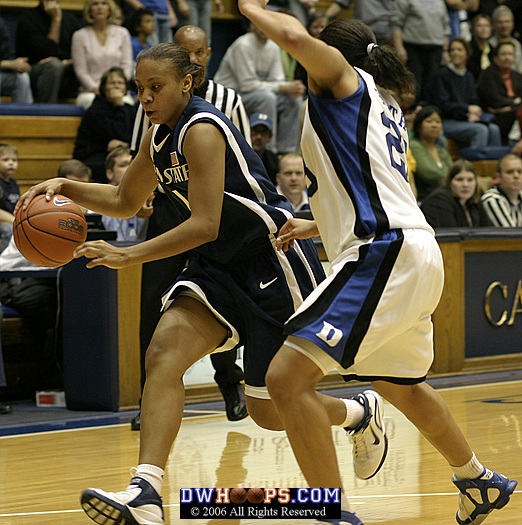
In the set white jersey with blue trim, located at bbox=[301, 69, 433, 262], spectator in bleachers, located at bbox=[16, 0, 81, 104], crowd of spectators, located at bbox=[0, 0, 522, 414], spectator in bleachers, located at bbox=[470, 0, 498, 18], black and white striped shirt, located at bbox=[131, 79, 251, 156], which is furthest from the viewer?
spectator in bleachers, located at bbox=[470, 0, 498, 18]

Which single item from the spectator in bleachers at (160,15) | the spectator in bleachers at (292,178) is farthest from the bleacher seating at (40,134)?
the spectator in bleachers at (292,178)

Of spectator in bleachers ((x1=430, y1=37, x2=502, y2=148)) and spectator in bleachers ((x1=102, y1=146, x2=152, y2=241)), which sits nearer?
spectator in bleachers ((x1=102, y1=146, x2=152, y2=241))

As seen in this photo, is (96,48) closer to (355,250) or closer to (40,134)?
(40,134)

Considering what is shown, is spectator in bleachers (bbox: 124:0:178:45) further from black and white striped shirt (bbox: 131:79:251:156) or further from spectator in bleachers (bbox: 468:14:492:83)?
black and white striped shirt (bbox: 131:79:251:156)

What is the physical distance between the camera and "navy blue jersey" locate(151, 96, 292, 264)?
410 centimetres

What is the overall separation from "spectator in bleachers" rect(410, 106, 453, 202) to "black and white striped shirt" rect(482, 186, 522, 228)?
96 cm

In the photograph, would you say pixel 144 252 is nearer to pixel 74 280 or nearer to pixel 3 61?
pixel 74 280

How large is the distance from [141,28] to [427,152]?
2851mm

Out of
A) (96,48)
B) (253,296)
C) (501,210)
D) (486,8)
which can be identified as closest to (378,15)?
(486,8)

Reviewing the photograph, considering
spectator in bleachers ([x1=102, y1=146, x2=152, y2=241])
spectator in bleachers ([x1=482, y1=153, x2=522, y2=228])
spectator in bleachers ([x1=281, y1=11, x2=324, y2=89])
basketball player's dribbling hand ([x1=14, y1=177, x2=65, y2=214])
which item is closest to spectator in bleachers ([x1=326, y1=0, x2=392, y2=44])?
spectator in bleachers ([x1=281, y1=11, x2=324, y2=89])

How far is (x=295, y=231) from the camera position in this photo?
389 centimetres

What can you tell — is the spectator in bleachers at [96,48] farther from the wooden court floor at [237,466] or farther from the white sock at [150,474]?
the white sock at [150,474]

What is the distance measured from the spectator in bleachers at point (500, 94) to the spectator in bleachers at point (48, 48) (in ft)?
15.8

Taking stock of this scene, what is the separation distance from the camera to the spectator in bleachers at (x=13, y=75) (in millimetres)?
9961
